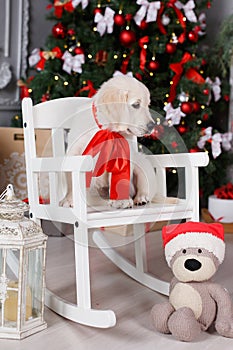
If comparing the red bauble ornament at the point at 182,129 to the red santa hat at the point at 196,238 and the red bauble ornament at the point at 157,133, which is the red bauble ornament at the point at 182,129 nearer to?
the red bauble ornament at the point at 157,133

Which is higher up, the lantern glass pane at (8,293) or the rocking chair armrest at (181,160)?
the rocking chair armrest at (181,160)

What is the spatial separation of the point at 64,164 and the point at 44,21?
2.03 m

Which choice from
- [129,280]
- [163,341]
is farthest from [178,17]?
[163,341]

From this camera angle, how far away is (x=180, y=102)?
105 inches

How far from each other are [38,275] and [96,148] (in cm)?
35

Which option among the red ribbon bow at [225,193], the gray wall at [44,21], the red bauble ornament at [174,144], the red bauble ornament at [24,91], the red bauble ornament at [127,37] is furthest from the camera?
the gray wall at [44,21]

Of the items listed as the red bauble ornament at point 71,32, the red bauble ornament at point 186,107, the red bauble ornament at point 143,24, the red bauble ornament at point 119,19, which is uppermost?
the red bauble ornament at point 119,19

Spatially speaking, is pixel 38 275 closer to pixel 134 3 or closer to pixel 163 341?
pixel 163 341

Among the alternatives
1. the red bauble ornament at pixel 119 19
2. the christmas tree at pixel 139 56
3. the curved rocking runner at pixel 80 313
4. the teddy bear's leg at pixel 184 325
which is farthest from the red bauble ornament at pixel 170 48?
the teddy bear's leg at pixel 184 325

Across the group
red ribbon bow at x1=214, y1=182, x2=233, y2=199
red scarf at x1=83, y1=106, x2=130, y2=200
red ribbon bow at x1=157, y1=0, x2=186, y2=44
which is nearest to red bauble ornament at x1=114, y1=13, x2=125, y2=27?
red ribbon bow at x1=157, y1=0, x2=186, y2=44

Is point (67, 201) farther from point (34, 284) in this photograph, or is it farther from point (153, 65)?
point (153, 65)

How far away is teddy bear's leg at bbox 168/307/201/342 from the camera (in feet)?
3.98

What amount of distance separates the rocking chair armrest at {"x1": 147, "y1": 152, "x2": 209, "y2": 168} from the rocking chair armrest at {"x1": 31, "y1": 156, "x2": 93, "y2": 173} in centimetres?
27

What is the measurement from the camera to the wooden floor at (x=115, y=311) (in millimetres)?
1206
